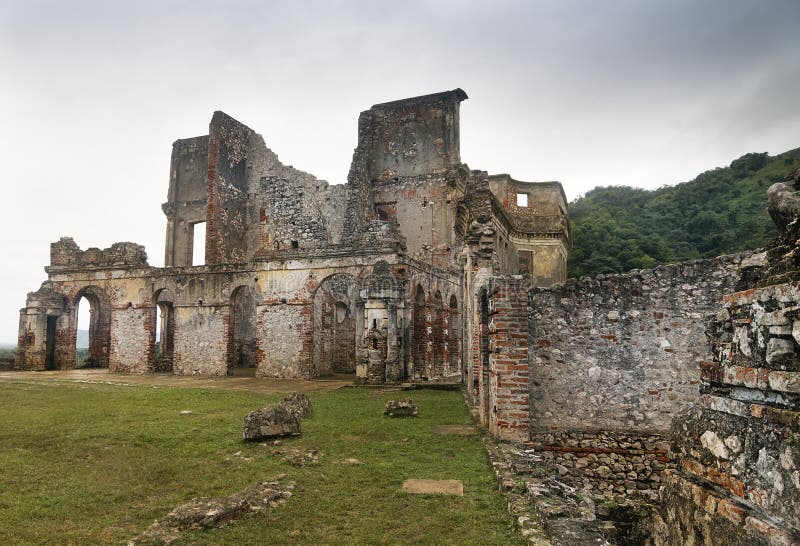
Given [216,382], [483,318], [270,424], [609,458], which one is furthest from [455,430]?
[216,382]

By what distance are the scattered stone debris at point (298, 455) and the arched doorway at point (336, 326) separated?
1406cm

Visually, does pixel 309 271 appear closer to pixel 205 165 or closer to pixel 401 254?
pixel 401 254

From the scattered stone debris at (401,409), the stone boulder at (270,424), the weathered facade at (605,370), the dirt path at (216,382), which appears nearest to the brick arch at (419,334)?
the dirt path at (216,382)

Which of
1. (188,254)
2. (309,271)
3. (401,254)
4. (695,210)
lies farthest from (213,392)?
(695,210)

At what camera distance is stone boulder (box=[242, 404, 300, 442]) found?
8.23 meters

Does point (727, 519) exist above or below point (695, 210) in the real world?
below

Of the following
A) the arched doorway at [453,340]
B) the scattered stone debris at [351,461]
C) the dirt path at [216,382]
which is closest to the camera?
the scattered stone debris at [351,461]

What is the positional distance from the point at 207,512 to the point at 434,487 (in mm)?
2316

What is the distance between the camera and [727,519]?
85.6 inches

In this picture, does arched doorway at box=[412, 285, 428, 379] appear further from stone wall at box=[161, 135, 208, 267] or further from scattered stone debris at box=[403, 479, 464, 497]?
stone wall at box=[161, 135, 208, 267]

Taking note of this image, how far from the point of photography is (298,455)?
283 inches

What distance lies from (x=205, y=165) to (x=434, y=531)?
31161mm

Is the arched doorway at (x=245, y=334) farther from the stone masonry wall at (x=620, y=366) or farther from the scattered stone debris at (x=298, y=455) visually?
the stone masonry wall at (x=620, y=366)

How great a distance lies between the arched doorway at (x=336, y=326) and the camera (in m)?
22.4
